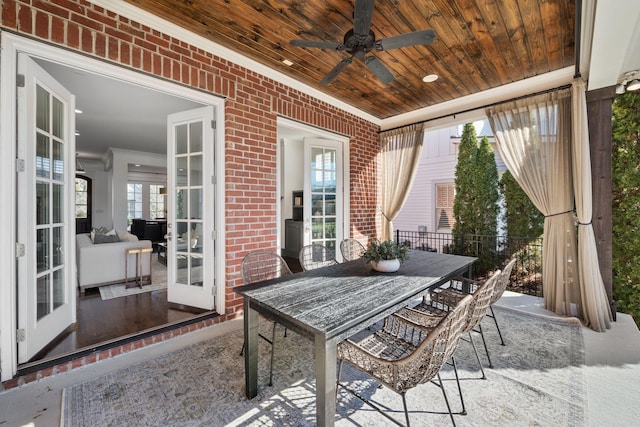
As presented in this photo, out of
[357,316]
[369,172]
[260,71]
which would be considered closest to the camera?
[357,316]

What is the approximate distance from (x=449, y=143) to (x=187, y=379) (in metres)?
8.07

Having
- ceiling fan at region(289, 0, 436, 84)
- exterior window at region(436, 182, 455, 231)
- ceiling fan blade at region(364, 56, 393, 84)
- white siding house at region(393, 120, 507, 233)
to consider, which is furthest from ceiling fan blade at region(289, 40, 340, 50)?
exterior window at region(436, 182, 455, 231)

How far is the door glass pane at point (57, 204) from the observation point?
7.39 feet

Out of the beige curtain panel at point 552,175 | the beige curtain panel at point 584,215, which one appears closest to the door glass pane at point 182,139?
the beige curtain panel at point 552,175

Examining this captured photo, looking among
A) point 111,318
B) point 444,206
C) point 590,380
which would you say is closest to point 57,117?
point 111,318

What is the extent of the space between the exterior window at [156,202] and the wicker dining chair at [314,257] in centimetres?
826

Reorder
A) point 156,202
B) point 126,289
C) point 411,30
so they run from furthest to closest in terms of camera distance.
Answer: point 156,202, point 126,289, point 411,30

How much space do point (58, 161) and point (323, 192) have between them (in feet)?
9.78

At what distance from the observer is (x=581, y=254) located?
9.27 ft

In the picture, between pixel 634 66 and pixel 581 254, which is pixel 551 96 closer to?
pixel 634 66

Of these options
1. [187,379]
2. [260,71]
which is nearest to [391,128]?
[260,71]

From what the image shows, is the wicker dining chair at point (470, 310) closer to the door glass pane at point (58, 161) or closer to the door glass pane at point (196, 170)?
the door glass pane at point (196, 170)

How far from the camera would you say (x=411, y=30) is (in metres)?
2.37

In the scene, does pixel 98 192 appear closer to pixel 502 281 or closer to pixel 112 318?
pixel 112 318
